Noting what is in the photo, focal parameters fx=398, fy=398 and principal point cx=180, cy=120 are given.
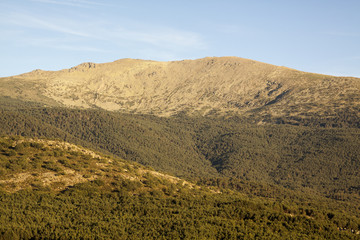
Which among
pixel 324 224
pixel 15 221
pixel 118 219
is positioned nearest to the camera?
pixel 15 221

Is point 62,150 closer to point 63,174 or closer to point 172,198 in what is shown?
point 63,174

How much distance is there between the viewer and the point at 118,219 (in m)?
66.1

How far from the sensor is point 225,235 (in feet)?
204

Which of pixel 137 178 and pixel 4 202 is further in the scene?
pixel 137 178

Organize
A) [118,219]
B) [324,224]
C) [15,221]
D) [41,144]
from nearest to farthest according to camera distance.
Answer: [15,221] < [118,219] < [324,224] < [41,144]

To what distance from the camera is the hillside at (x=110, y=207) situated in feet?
198

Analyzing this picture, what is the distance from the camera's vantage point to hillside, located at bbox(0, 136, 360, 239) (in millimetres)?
60406

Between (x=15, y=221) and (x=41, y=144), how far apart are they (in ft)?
131

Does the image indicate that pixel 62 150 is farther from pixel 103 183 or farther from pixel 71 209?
pixel 71 209

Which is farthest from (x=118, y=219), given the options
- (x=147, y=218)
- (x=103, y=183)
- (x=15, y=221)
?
(x=103, y=183)

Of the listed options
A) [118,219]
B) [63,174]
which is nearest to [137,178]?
[63,174]

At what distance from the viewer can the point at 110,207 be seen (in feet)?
241

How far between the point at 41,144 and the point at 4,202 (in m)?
30.4

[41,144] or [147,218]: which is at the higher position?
[41,144]
